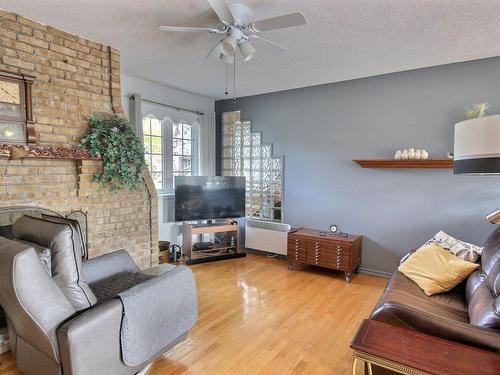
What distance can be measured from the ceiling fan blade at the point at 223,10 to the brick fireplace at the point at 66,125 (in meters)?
1.57

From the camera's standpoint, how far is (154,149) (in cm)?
442

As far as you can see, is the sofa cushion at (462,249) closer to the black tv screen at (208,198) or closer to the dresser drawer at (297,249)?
the dresser drawer at (297,249)

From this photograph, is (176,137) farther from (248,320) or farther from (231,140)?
(248,320)

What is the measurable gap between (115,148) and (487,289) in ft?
10.4

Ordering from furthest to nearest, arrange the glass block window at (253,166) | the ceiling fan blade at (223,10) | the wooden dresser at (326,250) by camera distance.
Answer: the glass block window at (253,166) < the wooden dresser at (326,250) < the ceiling fan blade at (223,10)

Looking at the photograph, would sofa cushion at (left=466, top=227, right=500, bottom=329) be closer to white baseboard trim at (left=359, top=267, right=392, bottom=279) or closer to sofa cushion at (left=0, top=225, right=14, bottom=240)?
white baseboard trim at (left=359, top=267, right=392, bottom=279)

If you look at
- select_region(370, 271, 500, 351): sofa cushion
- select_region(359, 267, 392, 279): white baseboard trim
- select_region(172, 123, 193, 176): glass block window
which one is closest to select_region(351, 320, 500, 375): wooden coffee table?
select_region(370, 271, 500, 351): sofa cushion

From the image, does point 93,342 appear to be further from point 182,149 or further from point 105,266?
point 182,149

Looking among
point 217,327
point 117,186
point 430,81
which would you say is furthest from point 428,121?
point 117,186

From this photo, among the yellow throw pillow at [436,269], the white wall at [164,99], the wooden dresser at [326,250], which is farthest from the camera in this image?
the white wall at [164,99]

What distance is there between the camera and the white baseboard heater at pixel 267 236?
4531mm

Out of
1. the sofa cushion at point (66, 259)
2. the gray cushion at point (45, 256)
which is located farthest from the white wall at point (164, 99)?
the gray cushion at point (45, 256)

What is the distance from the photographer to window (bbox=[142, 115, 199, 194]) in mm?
4352

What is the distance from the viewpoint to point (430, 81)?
3.47 m
